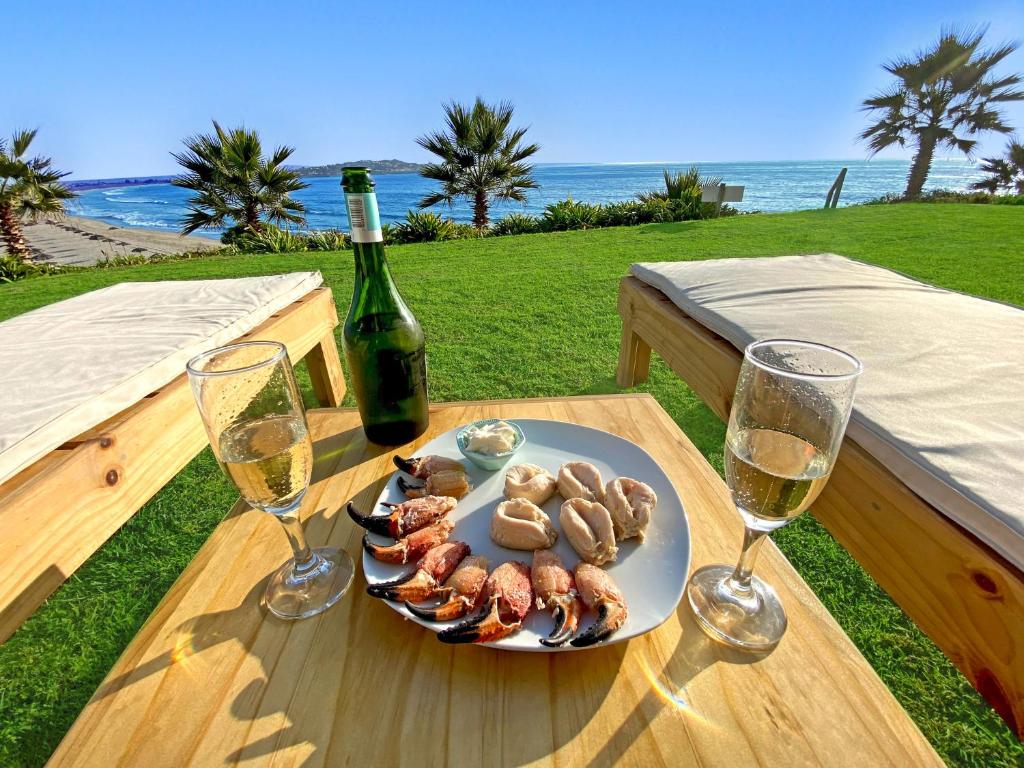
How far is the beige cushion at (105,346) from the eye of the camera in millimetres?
1100

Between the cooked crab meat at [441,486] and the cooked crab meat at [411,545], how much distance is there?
4.3 inches

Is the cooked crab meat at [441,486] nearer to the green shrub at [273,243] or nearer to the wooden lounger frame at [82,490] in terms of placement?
the wooden lounger frame at [82,490]

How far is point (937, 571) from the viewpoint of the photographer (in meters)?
0.84

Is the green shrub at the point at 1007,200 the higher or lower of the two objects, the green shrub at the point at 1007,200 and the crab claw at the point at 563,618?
the higher

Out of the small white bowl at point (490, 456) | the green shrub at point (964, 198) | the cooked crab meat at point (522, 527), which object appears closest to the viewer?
the cooked crab meat at point (522, 527)

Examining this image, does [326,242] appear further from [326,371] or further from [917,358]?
[917,358]

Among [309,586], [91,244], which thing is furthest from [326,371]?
[91,244]

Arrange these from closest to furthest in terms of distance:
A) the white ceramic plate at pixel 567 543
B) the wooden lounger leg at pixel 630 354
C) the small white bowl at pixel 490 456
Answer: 1. the white ceramic plate at pixel 567 543
2. the small white bowl at pixel 490 456
3. the wooden lounger leg at pixel 630 354

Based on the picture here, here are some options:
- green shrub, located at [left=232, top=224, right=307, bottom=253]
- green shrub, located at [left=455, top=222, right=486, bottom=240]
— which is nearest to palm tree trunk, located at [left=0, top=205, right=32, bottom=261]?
green shrub, located at [left=232, top=224, right=307, bottom=253]

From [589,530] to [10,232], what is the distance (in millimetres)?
12719

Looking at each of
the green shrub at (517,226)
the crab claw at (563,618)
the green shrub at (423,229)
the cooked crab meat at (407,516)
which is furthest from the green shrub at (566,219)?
the crab claw at (563,618)

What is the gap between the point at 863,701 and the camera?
62cm

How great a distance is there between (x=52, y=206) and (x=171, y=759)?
12.7m

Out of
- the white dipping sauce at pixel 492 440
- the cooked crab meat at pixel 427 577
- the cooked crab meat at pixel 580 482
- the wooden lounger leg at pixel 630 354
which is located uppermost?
the white dipping sauce at pixel 492 440
